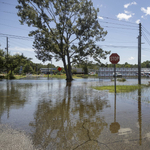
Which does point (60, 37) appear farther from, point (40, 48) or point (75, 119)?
point (75, 119)

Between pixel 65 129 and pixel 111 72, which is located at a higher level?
pixel 111 72

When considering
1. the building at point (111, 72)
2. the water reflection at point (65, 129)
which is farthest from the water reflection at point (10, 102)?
the building at point (111, 72)

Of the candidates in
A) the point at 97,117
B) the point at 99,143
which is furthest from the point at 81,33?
the point at 99,143

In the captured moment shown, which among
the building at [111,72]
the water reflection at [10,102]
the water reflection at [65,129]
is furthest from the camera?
the building at [111,72]

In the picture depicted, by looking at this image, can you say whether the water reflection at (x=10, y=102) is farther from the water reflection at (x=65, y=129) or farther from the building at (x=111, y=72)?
the building at (x=111, y=72)

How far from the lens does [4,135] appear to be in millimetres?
3906

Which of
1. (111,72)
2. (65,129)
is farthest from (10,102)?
(111,72)

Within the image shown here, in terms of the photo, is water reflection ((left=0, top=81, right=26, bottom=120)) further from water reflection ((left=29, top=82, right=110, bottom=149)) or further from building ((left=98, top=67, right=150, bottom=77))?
building ((left=98, top=67, right=150, bottom=77))

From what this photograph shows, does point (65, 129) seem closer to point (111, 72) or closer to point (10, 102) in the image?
point (10, 102)

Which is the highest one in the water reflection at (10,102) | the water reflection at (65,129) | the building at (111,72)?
the building at (111,72)

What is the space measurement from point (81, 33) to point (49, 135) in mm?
30840

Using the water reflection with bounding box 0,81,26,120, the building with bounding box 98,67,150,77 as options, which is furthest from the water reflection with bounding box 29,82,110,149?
the building with bounding box 98,67,150,77

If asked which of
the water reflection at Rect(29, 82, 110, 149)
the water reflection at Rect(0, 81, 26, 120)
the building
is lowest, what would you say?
the water reflection at Rect(0, 81, 26, 120)

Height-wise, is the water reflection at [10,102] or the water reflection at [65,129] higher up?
the water reflection at [65,129]
